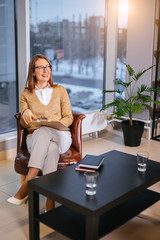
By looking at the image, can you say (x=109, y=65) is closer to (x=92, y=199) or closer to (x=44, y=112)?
(x=44, y=112)

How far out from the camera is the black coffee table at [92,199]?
1.78 meters

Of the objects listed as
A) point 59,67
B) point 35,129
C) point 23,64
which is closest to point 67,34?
point 59,67

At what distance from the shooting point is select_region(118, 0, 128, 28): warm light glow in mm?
4719

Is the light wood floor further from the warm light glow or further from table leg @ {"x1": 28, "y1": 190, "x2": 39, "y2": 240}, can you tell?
the warm light glow

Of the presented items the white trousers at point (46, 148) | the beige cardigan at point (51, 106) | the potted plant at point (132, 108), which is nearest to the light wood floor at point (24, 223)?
the white trousers at point (46, 148)

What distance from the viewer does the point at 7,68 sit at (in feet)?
12.8

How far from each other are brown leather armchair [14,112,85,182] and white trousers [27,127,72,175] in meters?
0.08

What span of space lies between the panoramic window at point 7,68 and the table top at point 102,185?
76.9 inches

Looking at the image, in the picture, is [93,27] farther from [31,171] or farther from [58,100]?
[31,171]

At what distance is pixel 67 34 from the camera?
14.7 ft

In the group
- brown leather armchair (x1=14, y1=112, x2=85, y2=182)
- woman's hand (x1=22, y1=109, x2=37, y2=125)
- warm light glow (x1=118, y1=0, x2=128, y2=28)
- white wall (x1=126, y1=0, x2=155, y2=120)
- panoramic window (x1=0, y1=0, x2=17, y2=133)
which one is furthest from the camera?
warm light glow (x1=118, y1=0, x2=128, y2=28)

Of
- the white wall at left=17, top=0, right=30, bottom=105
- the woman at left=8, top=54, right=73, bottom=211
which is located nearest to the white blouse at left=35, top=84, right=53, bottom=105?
the woman at left=8, top=54, right=73, bottom=211

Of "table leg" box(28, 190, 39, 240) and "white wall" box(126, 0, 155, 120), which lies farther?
"white wall" box(126, 0, 155, 120)

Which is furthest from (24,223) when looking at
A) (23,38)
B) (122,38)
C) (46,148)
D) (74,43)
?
(122,38)
